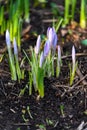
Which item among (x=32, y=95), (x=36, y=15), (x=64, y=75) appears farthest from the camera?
(x=36, y=15)

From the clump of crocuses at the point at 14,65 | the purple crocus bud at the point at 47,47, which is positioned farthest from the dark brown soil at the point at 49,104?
the purple crocus bud at the point at 47,47

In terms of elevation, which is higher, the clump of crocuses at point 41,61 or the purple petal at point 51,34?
the purple petal at point 51,34

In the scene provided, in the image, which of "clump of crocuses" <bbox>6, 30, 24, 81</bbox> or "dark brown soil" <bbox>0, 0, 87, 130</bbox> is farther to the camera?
"clump of crocuses" <bbox>6, 30, 24, 81</bbox>

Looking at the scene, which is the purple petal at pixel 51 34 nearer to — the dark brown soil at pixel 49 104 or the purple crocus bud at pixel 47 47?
the purple crocus bud at pixel 47 47

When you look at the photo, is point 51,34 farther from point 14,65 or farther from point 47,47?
point 14,65

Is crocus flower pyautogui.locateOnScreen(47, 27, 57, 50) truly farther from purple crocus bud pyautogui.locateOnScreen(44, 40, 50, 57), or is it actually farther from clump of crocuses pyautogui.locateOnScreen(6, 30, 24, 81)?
clump of crocuses pyautogui.locateOnScreen(6, 30, 24, 81)

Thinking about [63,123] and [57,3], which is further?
[57,3]

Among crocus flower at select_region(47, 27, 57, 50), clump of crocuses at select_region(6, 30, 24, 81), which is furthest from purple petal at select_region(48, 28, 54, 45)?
clump of crocuses at select_region(6, 30, 24, 81)

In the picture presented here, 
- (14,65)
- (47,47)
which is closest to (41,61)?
(47,47)

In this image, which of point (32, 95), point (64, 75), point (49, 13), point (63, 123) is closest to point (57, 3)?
point (49, 13)

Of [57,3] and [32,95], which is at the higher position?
[57,3]

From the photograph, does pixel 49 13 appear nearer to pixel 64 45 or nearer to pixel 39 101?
pixel 64 45
